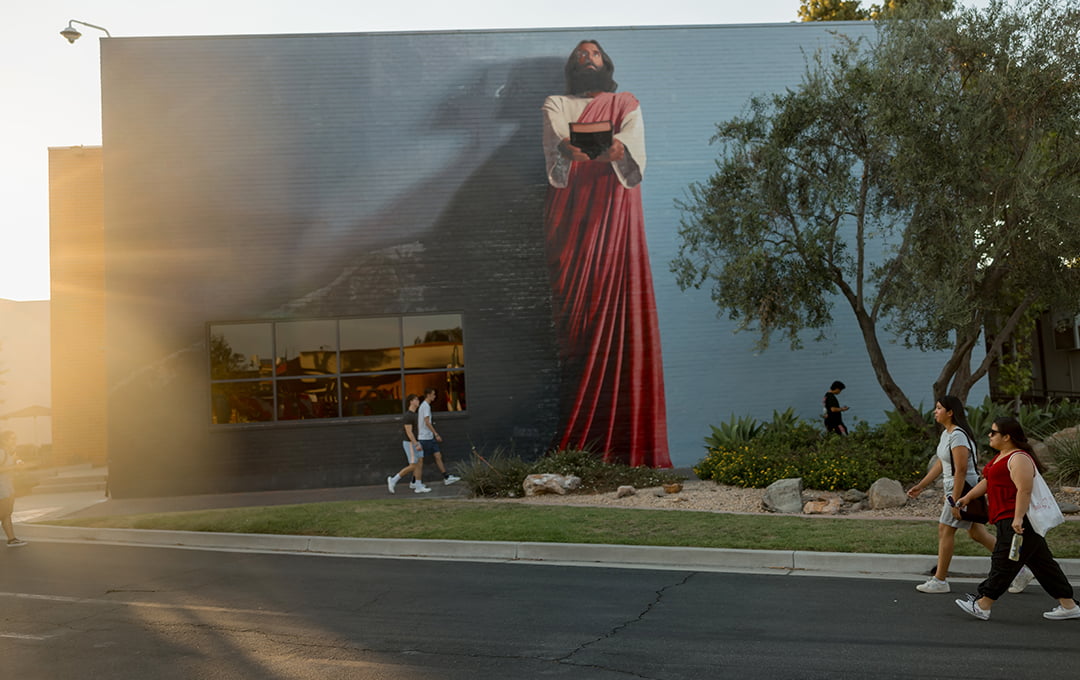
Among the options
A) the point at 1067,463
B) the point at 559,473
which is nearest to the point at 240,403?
the point at 559,473

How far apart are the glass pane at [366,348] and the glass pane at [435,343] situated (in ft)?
1.02

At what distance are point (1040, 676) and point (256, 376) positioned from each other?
15910mm

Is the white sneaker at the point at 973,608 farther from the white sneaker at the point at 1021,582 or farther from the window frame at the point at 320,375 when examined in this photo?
the window frame at the point at 320,375

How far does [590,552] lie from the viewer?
9969mm

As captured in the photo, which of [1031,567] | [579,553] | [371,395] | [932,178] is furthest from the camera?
[371,395]

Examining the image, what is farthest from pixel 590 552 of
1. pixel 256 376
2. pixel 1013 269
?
pixel 256 376

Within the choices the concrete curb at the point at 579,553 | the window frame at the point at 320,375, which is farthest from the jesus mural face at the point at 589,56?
the concrete curb at the point at 579,553

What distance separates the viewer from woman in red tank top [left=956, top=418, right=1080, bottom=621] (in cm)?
661

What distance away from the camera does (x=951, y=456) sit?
7672mm

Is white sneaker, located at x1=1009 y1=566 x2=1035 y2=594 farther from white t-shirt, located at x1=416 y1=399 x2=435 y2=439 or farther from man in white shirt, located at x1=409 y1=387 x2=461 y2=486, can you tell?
white t-shirt, located at x1=416 y1=399 x2=435 y2=439

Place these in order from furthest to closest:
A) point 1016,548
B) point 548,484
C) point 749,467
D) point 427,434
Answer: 1. point 427,434
2. point 548,484
3. point 749,467
4. point 1016,548

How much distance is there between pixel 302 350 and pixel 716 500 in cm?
953

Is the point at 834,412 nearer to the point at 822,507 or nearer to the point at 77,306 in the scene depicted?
the point at 822,507

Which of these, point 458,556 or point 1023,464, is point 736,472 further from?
point 1023,464
